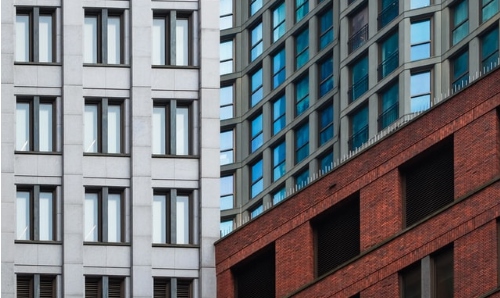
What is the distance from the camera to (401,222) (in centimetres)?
7975

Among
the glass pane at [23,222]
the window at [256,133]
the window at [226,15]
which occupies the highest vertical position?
the window at [226,15]

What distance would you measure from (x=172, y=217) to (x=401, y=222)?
15.6m

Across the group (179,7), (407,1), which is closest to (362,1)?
(407,1)

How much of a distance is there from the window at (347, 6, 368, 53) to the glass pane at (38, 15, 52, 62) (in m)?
36.6

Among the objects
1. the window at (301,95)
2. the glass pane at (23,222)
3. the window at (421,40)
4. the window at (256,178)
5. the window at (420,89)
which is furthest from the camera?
the window at (256,178)

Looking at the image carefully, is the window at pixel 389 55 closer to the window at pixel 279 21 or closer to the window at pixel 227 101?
the window at pixel 279 21

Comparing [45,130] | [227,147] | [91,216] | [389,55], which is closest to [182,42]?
[45,130]

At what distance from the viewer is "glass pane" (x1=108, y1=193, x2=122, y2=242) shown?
92.4m

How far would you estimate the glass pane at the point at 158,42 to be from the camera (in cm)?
9481

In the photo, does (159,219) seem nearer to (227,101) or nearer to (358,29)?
(358,29)

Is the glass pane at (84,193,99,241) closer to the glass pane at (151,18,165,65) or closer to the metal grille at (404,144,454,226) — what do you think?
the glass pane at (151,18,165,65)

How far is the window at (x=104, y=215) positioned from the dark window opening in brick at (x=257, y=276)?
5.59 m

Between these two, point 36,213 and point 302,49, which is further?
point 302,49

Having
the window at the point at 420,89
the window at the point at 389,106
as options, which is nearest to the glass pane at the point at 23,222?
the window at the point at 420,89
